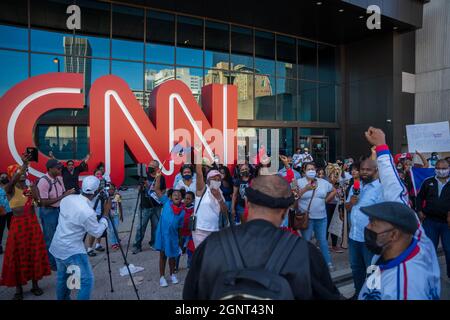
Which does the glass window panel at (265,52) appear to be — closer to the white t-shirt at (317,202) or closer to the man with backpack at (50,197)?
the white t-shirt at (317,202)

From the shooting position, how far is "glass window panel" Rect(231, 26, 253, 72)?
52.5 ft

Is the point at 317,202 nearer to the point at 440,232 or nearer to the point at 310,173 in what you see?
A: the point at 310,173

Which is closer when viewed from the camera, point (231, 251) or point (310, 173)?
point (231, 251)

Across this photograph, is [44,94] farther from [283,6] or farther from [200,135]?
[283,6]

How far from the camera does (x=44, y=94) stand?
1061cm

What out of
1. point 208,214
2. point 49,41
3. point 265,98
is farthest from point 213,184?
point 265,98

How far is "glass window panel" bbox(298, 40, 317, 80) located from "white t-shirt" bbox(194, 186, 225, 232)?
49.2ft

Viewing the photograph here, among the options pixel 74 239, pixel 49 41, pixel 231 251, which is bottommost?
pixel 74 239

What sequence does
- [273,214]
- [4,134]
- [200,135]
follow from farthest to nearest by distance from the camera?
[200,135]
[4,134]
[273,214]

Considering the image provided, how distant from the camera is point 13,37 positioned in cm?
1191

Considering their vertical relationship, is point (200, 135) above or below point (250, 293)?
above

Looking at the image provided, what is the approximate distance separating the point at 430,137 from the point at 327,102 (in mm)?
10717

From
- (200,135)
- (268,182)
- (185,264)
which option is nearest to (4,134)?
(200,135)
